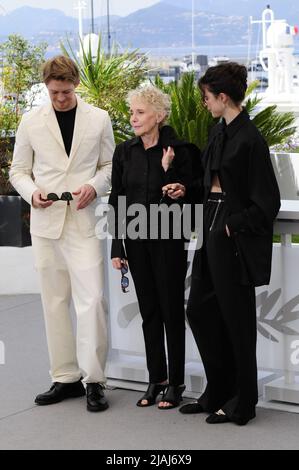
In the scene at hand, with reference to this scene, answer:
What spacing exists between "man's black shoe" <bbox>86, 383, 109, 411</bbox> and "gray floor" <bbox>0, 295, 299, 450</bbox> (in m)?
0.04

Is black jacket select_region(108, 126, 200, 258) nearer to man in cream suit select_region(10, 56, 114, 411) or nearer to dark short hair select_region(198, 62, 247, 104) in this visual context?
man in cream suit select_region(10, 56, 114, 411)

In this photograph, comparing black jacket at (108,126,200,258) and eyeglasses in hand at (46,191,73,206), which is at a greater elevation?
black jacket at (108,126,200,258)

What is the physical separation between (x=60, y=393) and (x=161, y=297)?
796 millimetres

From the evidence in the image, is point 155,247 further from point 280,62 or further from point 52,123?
point 280,62

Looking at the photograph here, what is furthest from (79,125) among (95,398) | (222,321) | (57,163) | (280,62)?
(280,62)

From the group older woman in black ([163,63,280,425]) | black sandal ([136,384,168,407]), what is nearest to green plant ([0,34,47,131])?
black sandal ([136,384,168,407])

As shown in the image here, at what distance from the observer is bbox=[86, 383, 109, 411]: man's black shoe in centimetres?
471

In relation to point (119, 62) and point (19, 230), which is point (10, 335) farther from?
point (119, 62)

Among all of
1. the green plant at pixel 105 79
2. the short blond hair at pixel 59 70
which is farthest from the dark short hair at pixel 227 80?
the green plant at pixel 105 79

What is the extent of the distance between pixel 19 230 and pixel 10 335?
62.4 inches

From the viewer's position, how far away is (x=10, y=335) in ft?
21.1

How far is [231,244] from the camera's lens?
168 inches

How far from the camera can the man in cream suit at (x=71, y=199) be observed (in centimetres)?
466

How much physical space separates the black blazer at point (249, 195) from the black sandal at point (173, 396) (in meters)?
0.78
